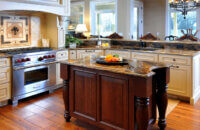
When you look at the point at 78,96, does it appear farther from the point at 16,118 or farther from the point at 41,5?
the point at 41,5

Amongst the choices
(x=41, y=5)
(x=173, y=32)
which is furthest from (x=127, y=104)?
(x=173, y=32)

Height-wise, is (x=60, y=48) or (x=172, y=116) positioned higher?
(x=60, y=48)

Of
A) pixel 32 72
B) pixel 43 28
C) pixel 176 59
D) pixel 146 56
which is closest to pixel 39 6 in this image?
pixel 43 28

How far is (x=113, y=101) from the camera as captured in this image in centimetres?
254

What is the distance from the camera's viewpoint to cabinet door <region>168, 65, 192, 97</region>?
151 inches

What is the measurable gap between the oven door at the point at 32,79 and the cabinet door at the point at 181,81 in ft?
7.99

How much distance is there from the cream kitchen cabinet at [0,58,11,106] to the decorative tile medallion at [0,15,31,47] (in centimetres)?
68

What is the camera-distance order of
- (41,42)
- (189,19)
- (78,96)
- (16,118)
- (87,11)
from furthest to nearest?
(87,11)
(189,19)
(41,42)
(16,118)
(78,96)

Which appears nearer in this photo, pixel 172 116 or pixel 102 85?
pixel 102 85

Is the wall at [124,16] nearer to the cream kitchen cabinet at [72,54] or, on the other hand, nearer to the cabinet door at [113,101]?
the cream kitchen cabinet at [72,54]

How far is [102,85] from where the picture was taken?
262 centimetres

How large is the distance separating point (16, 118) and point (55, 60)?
162cm

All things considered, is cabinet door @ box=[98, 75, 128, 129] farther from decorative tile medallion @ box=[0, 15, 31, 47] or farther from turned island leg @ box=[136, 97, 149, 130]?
decorative tile medallion @ box=[0, 15, 31, 47]

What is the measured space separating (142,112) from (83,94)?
88cm
